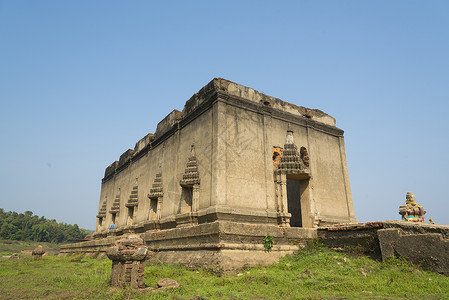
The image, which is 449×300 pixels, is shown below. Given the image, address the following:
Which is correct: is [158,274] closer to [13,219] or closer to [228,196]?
[228,196]

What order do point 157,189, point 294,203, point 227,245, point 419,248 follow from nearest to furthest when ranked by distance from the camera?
point 419,248 < point 227,245 < point 157,189 < point 294,203

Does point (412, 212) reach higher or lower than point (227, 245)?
higher

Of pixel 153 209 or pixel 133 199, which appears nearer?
pixel 153 209

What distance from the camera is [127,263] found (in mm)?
5859

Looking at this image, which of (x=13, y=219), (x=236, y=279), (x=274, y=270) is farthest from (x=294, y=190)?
(x=13, y=219)

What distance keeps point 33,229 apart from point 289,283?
2774 inches

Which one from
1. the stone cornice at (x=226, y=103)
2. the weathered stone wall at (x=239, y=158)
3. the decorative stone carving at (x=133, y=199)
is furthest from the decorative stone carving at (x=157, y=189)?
the decorative stone carving at (x=133, y=199)

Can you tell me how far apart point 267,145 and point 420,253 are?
211 inches

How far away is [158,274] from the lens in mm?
7320

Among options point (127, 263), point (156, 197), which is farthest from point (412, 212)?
point (156, 197)

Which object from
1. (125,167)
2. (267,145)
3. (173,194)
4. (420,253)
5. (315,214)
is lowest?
(420,253)

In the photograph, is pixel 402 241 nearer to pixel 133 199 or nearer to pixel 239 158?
pixel 239 158

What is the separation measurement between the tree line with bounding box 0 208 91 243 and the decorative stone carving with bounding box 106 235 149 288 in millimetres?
62601

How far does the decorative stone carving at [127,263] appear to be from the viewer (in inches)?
228
